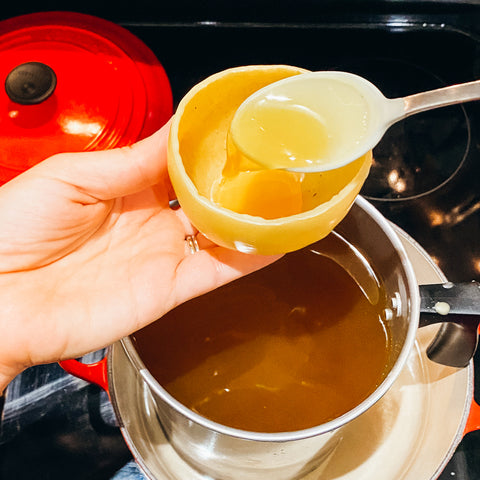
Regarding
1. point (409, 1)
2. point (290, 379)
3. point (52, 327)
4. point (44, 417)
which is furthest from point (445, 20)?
point (44, 417)

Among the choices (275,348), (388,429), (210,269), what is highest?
(210,269)

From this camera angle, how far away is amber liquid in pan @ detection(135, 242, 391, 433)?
2.14 ft

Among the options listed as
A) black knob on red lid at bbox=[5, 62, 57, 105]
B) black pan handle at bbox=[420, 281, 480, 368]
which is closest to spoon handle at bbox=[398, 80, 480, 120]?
black pan handle at bbox=[420, 281, 480, 368]

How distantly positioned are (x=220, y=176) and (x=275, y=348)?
23 cm

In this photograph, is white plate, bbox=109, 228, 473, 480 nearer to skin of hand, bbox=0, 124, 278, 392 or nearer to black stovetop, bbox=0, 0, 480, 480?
skin of hand, bbox=0, 124, 278, 392

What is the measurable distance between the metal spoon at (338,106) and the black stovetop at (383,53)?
33 centimetres

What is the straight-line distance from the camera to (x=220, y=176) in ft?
2.31

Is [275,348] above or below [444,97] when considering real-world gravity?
below

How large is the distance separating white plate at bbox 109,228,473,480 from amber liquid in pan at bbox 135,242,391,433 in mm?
89

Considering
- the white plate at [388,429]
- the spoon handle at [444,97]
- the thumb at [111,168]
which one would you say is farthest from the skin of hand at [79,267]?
the spoon handle at [444,97]

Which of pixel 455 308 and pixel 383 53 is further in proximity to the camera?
pixel 383 53

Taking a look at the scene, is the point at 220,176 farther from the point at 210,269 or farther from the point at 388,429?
the point at 388,429

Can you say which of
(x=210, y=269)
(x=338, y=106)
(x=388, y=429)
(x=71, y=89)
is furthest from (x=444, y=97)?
(x=71, y=89)

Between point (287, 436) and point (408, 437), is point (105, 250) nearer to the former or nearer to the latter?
point (287, 436)
